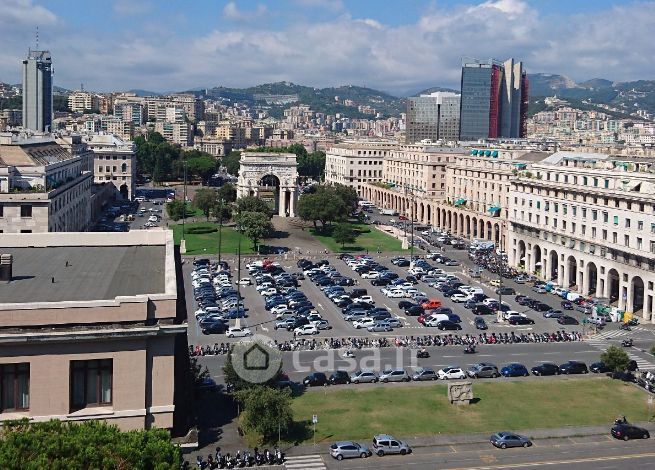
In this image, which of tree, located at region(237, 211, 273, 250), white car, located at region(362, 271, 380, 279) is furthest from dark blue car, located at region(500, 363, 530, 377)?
tree, located at region(237, 211, 273, 250)

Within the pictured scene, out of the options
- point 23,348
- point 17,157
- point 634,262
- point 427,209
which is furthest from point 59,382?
point 427,209

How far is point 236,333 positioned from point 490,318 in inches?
827

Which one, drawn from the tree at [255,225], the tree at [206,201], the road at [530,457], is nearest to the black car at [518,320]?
the road at [530,457]

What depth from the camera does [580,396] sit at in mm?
43375

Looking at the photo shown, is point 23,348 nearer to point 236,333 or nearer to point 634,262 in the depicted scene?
point 236,333

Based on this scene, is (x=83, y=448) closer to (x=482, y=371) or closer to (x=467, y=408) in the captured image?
(x=467, y=408)

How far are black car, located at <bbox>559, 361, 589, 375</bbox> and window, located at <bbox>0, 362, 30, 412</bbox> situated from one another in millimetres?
35353

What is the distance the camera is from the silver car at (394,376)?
44856 millimetres

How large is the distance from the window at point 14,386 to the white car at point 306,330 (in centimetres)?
3415

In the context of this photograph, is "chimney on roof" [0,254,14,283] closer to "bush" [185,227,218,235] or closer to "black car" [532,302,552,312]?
"black car" [532,302,552,312]

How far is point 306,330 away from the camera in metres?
55.4

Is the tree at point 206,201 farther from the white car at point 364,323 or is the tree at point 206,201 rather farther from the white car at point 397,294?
the white car at point 364,323

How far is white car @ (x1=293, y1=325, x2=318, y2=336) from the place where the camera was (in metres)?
55.2

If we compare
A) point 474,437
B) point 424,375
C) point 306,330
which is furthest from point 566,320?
point 474,437
